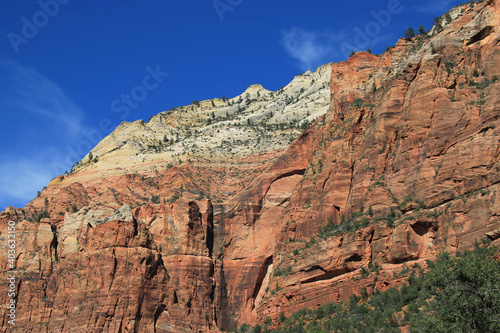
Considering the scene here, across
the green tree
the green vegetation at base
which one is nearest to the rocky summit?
the green vegetation at base

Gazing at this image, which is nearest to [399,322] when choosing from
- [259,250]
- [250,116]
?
[259,250]

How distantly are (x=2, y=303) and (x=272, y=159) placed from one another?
132ft

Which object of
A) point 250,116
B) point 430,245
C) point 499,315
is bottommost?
point 499,315

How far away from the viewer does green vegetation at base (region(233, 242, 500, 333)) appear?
4253 centimetres

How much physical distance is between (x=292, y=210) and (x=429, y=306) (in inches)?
1249

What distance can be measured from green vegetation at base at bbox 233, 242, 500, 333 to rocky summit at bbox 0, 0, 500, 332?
1491mm

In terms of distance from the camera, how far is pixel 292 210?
84.4 meters

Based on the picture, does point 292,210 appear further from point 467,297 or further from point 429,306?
point 467,297

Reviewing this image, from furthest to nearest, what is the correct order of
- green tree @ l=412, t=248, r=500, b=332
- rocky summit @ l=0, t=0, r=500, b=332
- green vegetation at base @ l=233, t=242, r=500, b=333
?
rocky summit @ l=0, t=0, r=500, b=332 → green vegetation at base @ l=233, t=242, r=500, b=333 → green tree @ l=412, t=248, r=500, b=332

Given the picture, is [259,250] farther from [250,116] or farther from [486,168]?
[250,116]

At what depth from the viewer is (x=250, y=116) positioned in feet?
463

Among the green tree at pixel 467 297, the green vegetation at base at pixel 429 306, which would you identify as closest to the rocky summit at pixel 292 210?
the green vegetation at base at pixel 429 306

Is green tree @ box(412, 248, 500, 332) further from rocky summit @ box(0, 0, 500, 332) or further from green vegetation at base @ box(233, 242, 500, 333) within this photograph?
rocky summit @ box(0, 0, 500, 332)

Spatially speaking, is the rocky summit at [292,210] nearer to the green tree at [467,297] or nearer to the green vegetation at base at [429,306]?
the green vegetation at base at [429,306]
